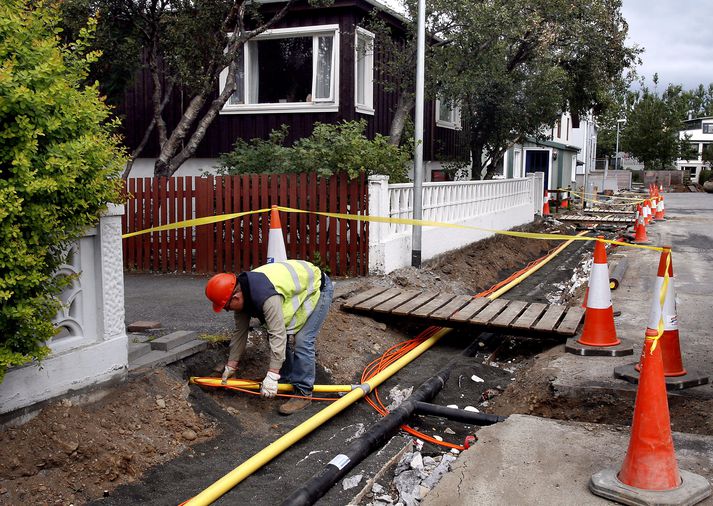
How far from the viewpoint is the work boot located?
5.74 metres

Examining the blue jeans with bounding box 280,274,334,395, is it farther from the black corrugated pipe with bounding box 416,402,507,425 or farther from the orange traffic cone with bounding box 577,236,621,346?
the orange traffic cone with bounding box 577,236,621,346

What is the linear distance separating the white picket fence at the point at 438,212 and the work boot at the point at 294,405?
460 centimetres

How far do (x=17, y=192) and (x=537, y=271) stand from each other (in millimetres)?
11845

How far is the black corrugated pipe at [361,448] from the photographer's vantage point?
4.10 meters

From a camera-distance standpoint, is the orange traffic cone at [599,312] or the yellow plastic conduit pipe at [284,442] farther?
the orange traffic cone at [599,312]

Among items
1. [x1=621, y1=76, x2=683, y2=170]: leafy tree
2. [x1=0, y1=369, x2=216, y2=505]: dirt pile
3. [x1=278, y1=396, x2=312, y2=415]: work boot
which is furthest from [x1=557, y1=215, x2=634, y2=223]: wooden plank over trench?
[x1=621, y1=76, x2=683, y2=170]: leafy tree

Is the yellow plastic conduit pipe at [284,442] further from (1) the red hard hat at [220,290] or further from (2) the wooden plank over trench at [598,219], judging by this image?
(2) the wooden plank over trench at [598,219]

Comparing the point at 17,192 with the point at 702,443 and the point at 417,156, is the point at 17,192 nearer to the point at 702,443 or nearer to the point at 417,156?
the point at 702,443

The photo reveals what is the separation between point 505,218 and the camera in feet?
60.8

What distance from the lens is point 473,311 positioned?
8.27m

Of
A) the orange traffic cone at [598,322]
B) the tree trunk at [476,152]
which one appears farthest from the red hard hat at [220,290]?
the tree trunk at [476,152]

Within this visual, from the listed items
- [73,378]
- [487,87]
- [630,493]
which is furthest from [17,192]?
[487,87]

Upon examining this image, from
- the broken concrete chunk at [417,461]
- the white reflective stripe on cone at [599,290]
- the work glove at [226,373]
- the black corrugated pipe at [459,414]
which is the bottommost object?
the broken concrete chunk at [417,461]

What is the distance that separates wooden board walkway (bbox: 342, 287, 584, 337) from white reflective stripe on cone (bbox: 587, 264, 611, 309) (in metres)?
0.42
